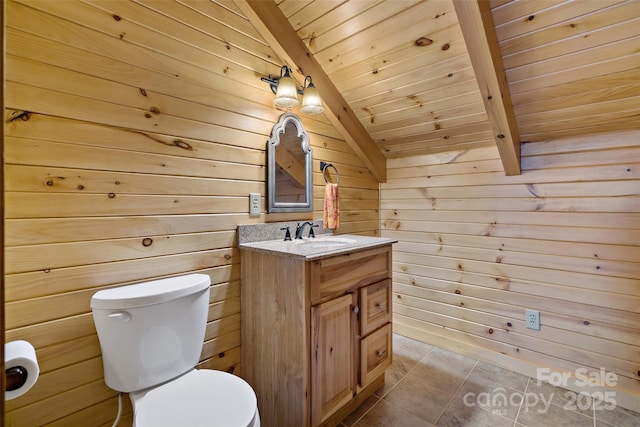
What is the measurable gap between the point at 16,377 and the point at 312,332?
0.93m

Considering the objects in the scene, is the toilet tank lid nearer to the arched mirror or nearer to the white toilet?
the white toilet

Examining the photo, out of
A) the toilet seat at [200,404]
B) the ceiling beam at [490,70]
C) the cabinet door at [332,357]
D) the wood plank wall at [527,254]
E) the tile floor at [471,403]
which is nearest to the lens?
the toilet seat at [200,404]

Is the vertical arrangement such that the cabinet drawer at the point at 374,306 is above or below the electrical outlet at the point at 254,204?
below

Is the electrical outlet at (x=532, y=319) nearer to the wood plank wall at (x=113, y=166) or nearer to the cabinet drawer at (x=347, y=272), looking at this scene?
the cabinet drawer at (x=347, y=272)

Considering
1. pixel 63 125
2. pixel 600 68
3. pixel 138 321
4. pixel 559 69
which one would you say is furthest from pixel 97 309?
pixel 600 68

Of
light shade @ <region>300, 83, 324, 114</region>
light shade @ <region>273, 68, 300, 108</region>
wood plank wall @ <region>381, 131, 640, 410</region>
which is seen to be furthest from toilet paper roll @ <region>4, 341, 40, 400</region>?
wood plank wall @ <region>381, 131, 640, 410</region>

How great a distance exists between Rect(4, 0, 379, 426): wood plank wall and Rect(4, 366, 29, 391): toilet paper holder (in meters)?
0.31

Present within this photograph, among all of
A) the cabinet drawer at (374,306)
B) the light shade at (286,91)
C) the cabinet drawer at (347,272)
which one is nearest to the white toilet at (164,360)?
the cabinet drawer at (347,272)

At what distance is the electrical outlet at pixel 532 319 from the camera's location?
1.92 meters

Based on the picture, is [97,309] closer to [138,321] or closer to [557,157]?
[138,321]

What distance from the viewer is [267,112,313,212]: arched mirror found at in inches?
69.2

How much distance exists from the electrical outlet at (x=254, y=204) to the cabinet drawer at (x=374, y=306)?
0.71 m

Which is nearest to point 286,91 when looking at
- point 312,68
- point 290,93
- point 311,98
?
point 290,93

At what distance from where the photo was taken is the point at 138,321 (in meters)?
1.08
